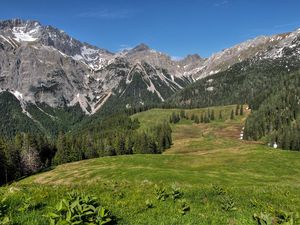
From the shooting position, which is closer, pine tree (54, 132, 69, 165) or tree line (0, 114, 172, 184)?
tree line (0, 114, 172, 184)

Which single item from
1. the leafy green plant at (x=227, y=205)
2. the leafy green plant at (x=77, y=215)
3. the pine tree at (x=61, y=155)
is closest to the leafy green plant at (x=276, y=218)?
the leafy green plant at (x=227, y=205)

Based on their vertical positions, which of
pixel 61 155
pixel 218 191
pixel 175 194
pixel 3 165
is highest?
pixel 175 194

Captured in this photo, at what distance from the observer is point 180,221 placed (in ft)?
45.8

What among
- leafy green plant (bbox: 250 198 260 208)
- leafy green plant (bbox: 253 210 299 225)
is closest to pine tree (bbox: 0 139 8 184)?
leafy green plant (bbox: 250 198 260 208)

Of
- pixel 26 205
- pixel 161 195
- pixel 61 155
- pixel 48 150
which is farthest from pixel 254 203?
pixel 48 150

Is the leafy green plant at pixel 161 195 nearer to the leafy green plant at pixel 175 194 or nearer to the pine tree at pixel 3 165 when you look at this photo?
the leafy green plant at pixel 175 194

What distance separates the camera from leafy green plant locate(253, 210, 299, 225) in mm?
12469

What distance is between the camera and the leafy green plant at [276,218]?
12.5m

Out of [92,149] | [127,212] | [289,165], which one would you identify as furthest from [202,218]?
[92,149]

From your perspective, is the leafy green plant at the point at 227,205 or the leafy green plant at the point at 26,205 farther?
the leafy green plant at the point at 227,205

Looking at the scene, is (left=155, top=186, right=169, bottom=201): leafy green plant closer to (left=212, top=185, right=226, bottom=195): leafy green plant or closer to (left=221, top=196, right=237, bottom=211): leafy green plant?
(left=221, top=196, right=237, bottom=211): leafy green plant

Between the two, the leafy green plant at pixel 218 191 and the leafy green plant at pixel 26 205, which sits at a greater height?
the leafy green plant at pixel 26 205

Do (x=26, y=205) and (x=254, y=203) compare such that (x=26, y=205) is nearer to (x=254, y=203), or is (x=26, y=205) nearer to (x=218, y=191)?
(x=218, y=191)

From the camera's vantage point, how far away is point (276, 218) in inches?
555
